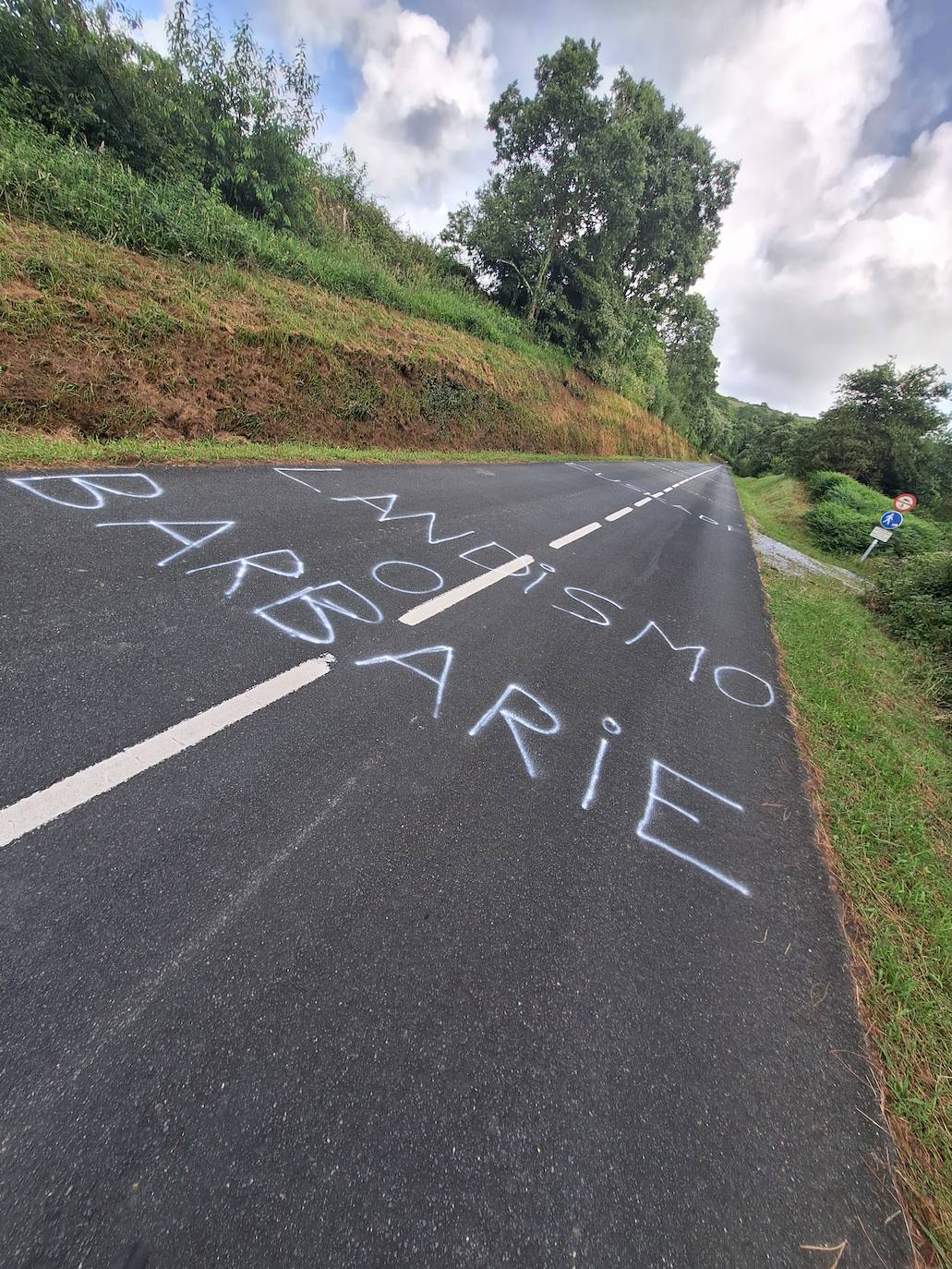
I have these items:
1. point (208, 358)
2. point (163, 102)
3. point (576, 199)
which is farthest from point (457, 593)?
point (576, 199)

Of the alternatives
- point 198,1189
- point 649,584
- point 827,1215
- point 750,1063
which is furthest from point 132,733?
point 649,584

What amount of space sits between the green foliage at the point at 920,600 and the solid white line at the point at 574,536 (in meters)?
5.16

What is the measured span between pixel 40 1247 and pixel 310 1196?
1.98 feet

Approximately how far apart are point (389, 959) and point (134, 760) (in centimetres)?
150

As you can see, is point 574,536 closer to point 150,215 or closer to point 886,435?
point 150,215

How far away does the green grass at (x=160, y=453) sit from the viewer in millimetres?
4992

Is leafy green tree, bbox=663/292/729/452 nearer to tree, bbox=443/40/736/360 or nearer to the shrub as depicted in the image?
tree, bbox=443/40/736/360

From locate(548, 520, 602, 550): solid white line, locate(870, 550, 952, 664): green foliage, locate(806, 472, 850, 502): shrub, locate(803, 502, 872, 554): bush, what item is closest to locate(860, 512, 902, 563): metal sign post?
locate(803, 502, 872, 554): bush

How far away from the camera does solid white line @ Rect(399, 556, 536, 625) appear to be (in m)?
4.07

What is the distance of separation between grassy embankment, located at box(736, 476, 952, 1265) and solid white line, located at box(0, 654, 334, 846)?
3.31 meters

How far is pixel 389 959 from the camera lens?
181cm

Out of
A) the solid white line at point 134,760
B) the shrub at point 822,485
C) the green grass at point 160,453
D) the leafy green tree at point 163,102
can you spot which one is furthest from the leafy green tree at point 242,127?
the shrub at point 822,485

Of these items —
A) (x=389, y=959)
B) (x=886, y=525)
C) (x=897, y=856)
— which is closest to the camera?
(x=389, y=959)

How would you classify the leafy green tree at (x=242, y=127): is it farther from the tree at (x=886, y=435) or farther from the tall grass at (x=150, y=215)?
the tree at (x=886, y=435)
